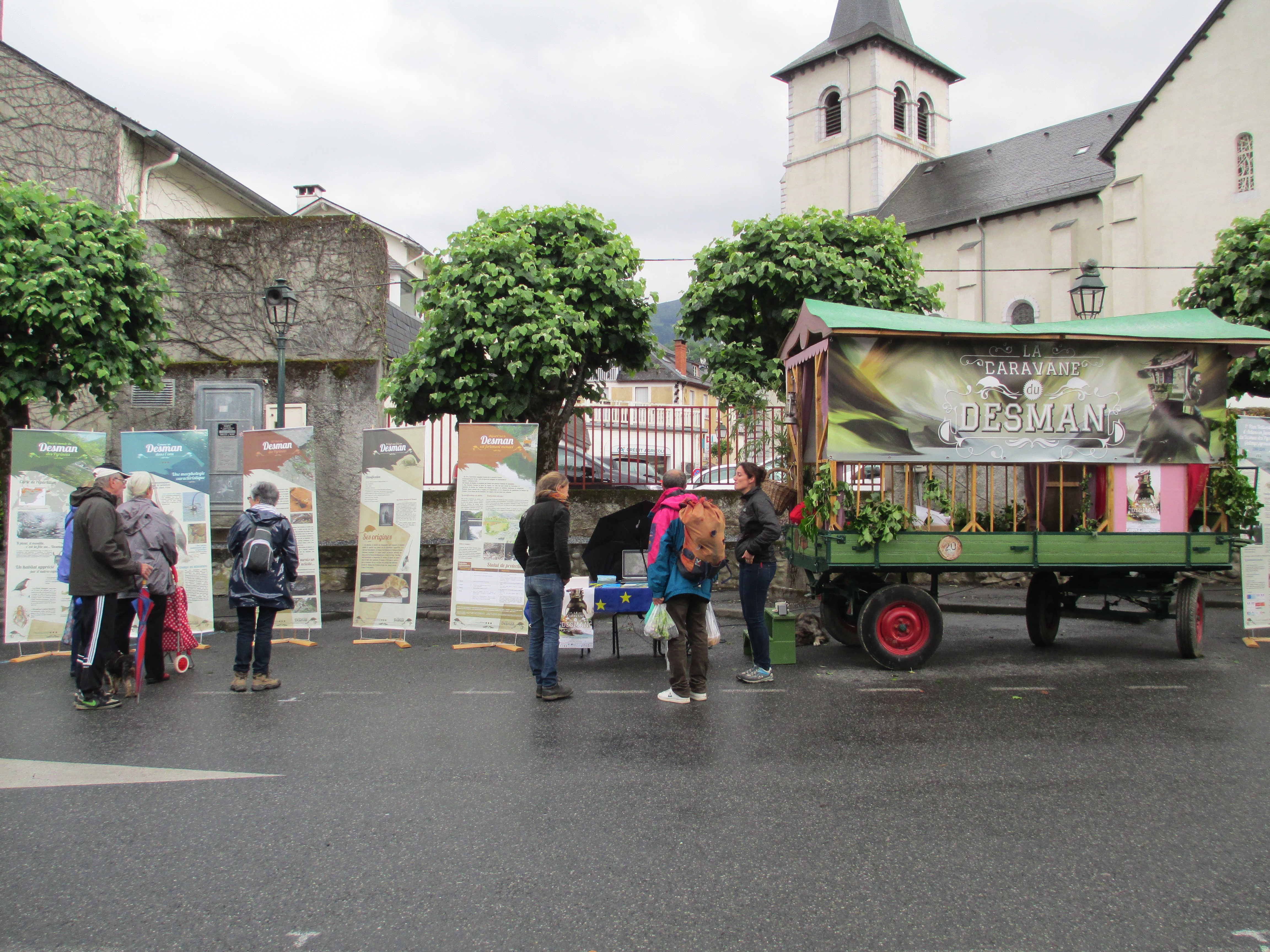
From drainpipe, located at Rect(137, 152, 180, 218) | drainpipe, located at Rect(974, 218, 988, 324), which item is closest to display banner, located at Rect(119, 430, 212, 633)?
drainpipe, located at Rect(137, 152, 180, 218)

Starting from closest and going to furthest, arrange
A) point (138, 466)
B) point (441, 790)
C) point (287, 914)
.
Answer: point (287, 914) < point (441, 790) < point (138, 466)

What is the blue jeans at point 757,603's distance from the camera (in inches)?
290

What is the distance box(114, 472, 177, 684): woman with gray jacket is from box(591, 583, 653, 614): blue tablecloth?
3750 mm

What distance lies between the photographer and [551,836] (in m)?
4.13

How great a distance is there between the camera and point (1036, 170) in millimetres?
40500

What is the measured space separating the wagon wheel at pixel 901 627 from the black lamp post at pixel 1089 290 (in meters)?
5.66

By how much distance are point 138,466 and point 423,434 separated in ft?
9.95

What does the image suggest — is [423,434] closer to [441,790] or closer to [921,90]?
[441,790]

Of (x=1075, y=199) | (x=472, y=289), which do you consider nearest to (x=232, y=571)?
(x=472, y=289)

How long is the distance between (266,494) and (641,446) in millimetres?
7192

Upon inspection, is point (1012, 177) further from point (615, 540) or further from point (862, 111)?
point (615, 540)

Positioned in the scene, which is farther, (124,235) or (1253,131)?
(1253,131)

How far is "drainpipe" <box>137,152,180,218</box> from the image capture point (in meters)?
18.6

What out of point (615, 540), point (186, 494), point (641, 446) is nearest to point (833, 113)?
point (641, 446)
